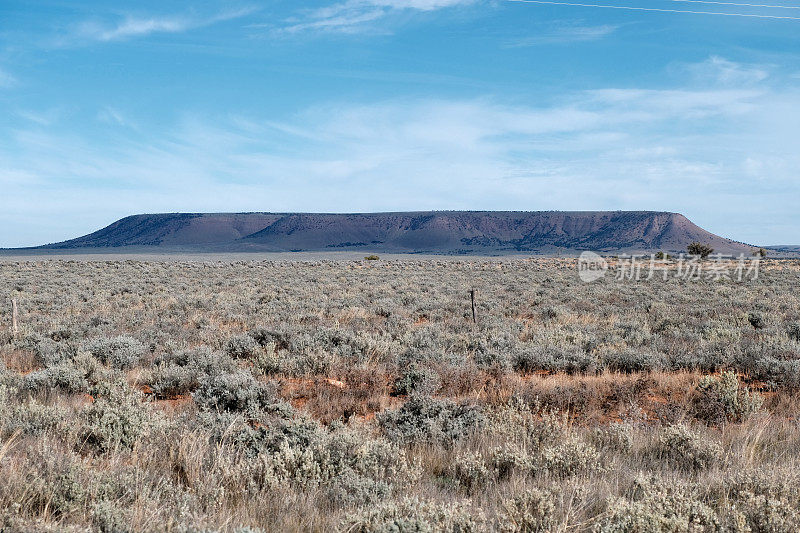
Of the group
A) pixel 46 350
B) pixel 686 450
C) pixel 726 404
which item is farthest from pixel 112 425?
pixel 726 404

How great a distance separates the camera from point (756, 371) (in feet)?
26.9

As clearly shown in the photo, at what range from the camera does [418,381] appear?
292 inches

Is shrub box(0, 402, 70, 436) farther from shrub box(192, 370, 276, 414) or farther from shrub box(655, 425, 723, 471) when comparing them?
shrub box(655, 425, 723, 471)

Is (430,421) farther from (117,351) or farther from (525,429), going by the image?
(117,351)

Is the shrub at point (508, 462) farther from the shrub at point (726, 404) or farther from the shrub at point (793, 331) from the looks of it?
the shrub at point (793, 331)

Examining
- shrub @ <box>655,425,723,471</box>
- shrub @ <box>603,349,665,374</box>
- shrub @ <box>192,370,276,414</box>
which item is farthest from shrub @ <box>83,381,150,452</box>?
shrub @ <box>603,349,665,374</box>

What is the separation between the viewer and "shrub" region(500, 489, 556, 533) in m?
2.98

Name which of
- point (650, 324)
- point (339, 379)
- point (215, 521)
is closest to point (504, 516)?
point (215, 521)

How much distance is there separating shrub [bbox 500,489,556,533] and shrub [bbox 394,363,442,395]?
12.7 ft

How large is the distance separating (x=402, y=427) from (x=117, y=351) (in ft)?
21.2

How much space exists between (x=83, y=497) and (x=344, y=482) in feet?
5.79

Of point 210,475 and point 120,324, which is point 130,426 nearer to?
point 210,475

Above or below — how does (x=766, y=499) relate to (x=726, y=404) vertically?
above

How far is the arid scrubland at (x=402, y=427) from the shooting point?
→ 10.2 ft
